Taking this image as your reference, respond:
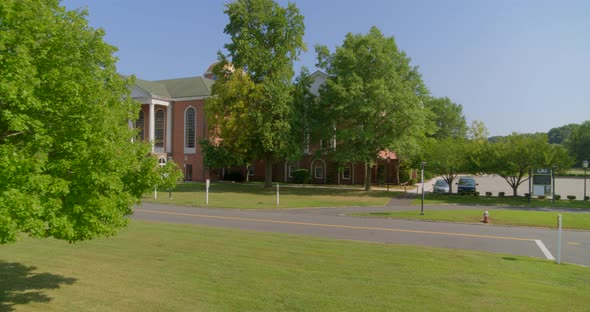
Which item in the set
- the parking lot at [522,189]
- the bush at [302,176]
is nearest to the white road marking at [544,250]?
the parking lot at [522,189]

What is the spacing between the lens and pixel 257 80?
42344mm

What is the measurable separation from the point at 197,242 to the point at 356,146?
89.6ft

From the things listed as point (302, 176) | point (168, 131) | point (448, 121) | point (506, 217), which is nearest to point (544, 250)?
point (506, 217)

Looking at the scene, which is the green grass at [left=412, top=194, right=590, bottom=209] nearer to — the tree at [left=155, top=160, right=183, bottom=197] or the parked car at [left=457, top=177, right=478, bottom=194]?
the parked car at [left=457, top=177, right=478, bottom=194]

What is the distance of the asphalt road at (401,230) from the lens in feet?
47.9

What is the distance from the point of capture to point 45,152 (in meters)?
Answer: 6.09

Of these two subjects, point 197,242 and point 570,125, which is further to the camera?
point 570,125

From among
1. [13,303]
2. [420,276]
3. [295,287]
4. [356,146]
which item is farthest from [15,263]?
[356,146]

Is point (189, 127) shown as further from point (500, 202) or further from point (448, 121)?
point (448, 121)

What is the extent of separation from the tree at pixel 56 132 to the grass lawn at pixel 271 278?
2.09 metres

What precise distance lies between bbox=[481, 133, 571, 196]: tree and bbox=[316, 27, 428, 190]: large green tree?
674 centimetres

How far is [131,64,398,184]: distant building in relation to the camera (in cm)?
5053

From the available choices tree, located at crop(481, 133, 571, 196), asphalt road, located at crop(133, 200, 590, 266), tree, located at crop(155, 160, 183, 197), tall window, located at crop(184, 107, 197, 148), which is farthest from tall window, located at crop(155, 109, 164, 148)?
tree, located at crop(155, 160, 183, 197)

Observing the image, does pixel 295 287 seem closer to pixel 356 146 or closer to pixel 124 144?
pixel 124 144
